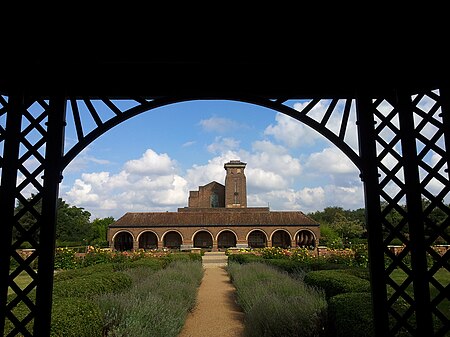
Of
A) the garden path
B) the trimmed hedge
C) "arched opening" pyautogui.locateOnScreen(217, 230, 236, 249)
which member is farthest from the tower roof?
the trimmed hedge

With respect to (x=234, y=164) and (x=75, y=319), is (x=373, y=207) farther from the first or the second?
(x=234, y=164)

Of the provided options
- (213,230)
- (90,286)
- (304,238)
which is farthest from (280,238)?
(90,286)

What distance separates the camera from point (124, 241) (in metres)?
43.0

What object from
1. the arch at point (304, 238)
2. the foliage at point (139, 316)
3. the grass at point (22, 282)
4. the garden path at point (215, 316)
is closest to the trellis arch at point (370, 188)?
the foliage at point (139, 316)

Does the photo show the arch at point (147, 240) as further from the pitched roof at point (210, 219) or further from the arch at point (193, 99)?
the arch at point (193, 99)

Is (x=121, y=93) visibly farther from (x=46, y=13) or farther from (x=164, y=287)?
(x=164, y=287)

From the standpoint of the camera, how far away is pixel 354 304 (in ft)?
16.3

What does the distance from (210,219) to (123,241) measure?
10780 mm

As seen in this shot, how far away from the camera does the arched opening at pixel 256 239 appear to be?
42.1 metres

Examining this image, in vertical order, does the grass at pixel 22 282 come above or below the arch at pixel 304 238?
below

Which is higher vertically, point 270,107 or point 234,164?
point 234,164

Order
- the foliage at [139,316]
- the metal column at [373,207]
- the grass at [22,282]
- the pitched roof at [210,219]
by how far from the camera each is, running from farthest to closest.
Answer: the pitched roof at [210,219], the grass at [22,282], the foliage at [139,316], the metal column at [373,207]

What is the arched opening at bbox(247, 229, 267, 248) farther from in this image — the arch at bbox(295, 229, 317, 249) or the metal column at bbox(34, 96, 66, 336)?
the metal column at bbox(34, 96, 66, 336)

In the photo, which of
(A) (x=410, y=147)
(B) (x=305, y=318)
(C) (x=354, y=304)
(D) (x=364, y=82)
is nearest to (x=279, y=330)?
(B) (x=305, y=318)
